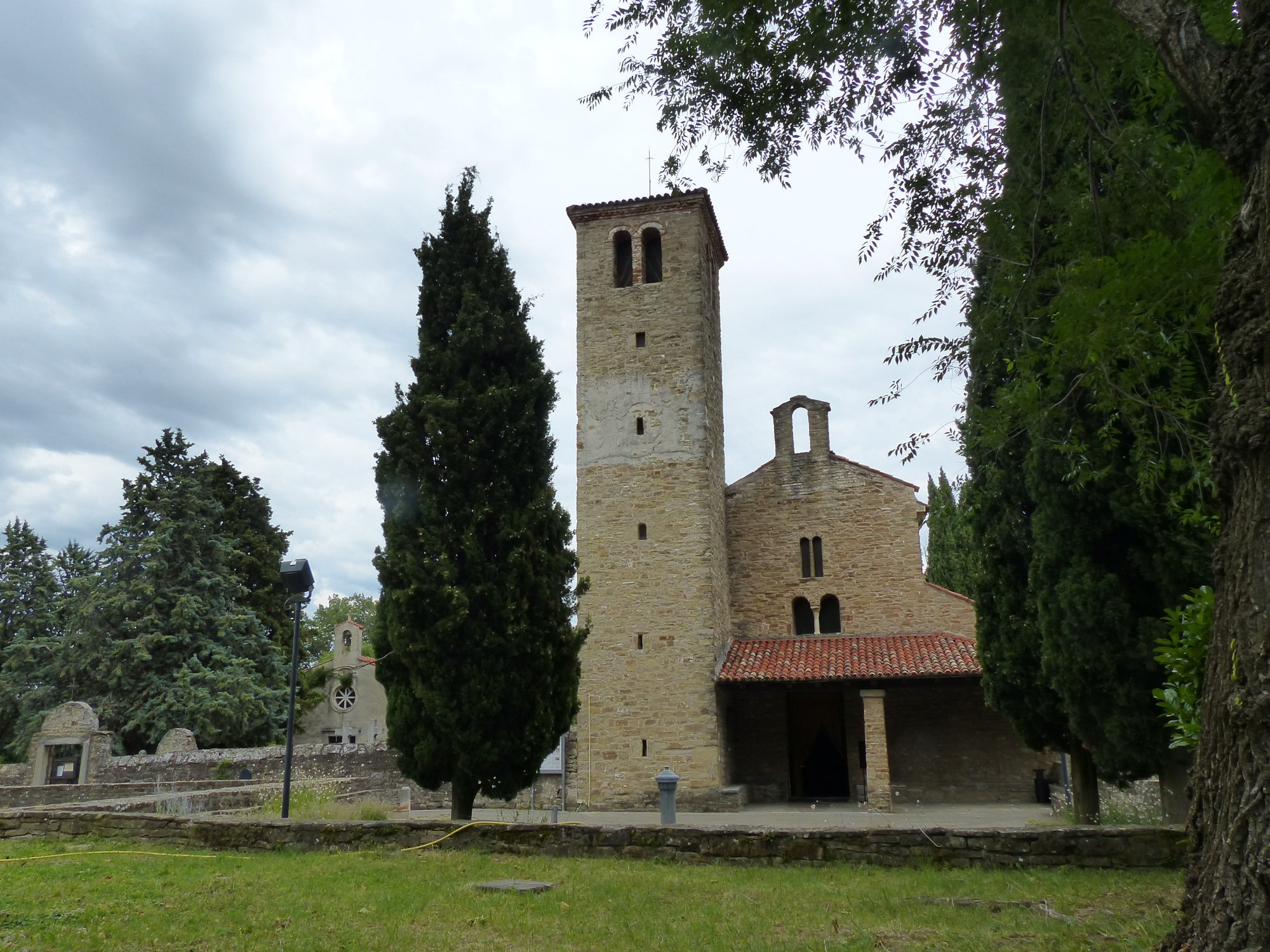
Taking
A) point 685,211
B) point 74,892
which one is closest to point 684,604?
point 685,211

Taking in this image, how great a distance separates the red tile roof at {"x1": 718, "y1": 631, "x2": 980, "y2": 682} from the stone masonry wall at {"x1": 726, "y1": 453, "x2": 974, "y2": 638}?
55 cm

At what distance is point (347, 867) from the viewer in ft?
28.2

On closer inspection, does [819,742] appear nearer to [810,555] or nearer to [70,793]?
[810,555]

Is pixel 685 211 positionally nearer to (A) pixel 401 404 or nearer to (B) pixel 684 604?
(B) pixel 684 604

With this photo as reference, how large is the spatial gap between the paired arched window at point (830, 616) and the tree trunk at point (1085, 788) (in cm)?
1034

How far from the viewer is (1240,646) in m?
3.29

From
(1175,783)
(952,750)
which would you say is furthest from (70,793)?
(952,750)

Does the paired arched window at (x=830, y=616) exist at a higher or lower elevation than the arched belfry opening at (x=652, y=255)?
lower

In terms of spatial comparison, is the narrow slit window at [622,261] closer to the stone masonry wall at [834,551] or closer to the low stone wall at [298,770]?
the stone masonry wall at [834,551]

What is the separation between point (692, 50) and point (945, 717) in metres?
17.1

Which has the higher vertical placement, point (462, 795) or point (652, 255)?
point (652, 255)

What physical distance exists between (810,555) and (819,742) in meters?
4.58

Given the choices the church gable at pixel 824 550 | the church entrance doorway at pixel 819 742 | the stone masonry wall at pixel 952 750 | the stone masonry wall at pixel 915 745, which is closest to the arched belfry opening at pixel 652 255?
the church gable at pixel 824 550

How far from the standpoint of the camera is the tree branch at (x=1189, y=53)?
3.88 metres
